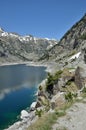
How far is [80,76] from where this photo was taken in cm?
4388

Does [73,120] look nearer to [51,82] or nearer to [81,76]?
[81,76]

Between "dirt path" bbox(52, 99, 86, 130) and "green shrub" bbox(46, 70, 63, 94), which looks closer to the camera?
"dirt path" bbox(52, 99, 86, 130)

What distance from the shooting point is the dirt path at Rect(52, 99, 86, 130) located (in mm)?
19778

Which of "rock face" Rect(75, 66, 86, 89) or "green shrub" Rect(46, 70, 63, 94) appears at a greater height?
"green shrub" Rect(46, 70, 63, 94)

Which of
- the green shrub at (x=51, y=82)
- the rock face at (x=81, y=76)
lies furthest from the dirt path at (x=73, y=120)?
the green shrub at (x=51, y=82)

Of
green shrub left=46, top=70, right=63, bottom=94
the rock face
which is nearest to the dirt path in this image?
the rock face

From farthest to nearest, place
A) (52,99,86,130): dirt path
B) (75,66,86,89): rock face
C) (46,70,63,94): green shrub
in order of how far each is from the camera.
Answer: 1. (46,70,63,94): green shrub
2. (75,66,86,89): rock face
3. (52,99,86,130): dirt path

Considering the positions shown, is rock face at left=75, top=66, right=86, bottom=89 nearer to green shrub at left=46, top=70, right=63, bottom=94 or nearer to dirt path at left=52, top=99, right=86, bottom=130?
green shrub at left=46, top=70, right=63, bottom=94

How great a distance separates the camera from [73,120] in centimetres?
2133

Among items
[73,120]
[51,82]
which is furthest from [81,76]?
[73,120]

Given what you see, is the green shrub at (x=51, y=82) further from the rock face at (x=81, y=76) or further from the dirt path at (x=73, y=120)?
the dirt path at (x=73, y=120)

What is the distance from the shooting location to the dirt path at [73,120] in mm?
19778

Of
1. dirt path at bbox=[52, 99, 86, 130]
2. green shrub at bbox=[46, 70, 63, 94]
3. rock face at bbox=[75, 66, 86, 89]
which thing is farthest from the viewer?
→ green shrub at bbox=[46, 70, 63, 94]

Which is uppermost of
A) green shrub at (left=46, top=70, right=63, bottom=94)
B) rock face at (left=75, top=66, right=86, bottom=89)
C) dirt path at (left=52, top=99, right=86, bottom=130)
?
green shrub at (left=46, top=70, right=63, bottom=94)
